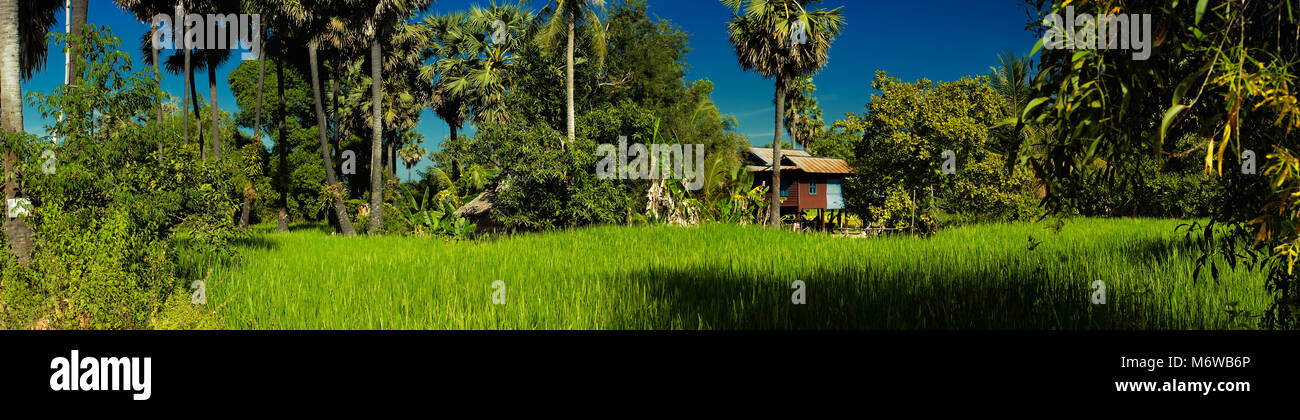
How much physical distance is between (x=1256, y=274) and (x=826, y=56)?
2011 centimetres

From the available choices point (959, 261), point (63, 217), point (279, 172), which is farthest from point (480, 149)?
point (279, 172)

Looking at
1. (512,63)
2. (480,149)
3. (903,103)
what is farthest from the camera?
(512,63)

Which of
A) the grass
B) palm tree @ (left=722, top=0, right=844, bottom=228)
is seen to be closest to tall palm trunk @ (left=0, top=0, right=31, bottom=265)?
the grass

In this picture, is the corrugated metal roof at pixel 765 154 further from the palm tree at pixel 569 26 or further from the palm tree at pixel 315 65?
the palm tree at pixel 315 65

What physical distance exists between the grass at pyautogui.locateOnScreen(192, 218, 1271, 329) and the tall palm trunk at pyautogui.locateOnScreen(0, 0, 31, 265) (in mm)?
2049

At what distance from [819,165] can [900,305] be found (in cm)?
3310

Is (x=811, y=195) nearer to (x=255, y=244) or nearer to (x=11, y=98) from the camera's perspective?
(x=255, y=244)

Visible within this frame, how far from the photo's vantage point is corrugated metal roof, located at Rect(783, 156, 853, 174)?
36469 millimetres

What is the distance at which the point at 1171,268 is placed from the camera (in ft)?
25.8

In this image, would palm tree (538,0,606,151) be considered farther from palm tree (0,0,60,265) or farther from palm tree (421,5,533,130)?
palm tree (0,0,60,265)

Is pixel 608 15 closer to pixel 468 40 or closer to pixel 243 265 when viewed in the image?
→ pixel 468 40

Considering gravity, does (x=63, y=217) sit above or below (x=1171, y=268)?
above

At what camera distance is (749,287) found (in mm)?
7562

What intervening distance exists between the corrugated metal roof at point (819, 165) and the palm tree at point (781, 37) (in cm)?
1092
